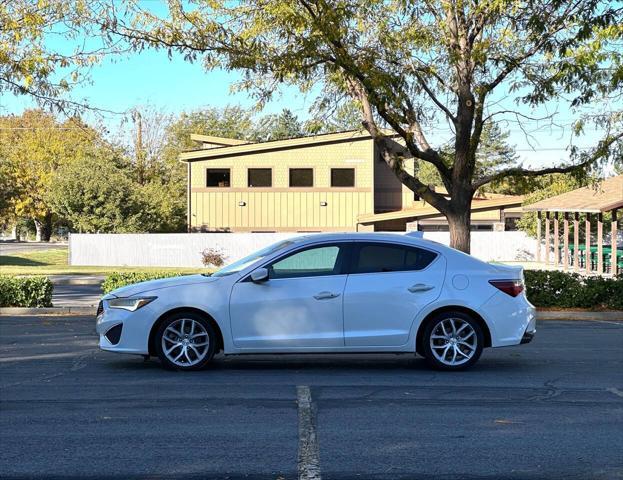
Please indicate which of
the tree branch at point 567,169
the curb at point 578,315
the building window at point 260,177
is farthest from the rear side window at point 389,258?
the building window at point 260,177

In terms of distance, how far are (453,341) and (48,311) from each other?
10.2 metres

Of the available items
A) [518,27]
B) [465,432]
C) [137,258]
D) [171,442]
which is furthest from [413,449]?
[137,258]

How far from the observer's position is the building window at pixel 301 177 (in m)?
43.4

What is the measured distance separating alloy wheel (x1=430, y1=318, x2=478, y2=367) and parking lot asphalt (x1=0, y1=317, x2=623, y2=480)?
19 centimetres

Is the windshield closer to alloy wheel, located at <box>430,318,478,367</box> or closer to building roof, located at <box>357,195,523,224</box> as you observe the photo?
alloy wheel, located at <box>430,318,478,367</box>

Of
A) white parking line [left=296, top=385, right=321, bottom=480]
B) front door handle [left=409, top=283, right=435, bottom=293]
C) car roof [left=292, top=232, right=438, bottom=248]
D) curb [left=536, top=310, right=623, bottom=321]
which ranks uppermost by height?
car roof [left=292, top=232, right=438, bottom=248]

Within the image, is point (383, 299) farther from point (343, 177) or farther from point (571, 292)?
point (343, 177)

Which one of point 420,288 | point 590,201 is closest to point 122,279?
point 420,288

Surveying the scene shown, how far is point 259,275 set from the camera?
9.23m

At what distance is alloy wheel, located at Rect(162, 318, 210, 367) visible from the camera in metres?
9.34

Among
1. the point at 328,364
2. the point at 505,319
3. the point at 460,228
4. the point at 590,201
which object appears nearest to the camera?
the point at 505,319

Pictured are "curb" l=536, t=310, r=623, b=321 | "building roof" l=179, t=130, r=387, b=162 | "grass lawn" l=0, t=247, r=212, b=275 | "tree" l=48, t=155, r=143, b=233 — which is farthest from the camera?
"tree" l=48, t=155, r=143, b=233

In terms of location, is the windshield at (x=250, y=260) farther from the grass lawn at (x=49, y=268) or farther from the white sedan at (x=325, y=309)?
the grass lawn at (x=49, y=268)

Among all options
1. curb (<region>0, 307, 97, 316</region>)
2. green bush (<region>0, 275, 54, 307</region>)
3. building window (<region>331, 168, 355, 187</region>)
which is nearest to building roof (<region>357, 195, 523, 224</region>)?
building window (<region>331, 168, 355, 187</region>)
